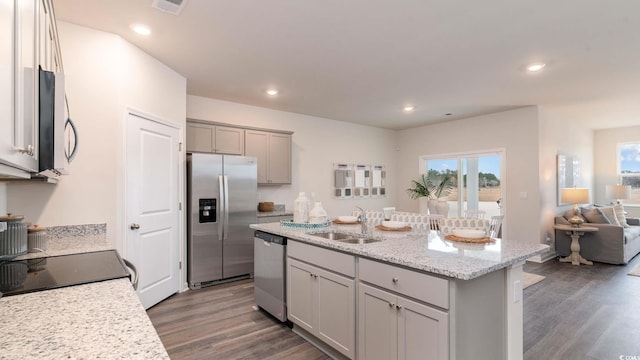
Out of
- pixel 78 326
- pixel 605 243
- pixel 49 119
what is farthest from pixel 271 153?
pixel 605 243

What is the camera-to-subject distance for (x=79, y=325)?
3.20ft

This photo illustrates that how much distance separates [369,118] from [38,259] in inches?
216

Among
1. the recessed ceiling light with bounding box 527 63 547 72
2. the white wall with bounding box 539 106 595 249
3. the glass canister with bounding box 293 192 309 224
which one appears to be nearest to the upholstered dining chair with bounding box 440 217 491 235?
the glass canister with bounding box 293 192 309 224

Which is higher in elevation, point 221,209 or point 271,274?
point 221,209

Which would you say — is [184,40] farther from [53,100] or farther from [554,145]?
[554,145]

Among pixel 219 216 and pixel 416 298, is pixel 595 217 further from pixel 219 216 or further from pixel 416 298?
pixel 219 216

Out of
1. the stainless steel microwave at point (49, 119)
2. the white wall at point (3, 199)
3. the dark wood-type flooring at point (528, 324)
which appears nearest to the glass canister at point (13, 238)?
the white wall at point (3, 199)

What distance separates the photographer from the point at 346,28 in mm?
2717

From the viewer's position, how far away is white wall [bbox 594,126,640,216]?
7.29 meters

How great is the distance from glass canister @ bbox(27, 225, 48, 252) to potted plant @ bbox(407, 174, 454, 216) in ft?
20.1

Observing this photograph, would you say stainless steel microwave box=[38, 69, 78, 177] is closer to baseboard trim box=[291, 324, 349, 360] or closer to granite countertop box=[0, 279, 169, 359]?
granite countertop box=[0, 279, 169, 359]

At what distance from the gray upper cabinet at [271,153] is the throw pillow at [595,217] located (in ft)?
17.4

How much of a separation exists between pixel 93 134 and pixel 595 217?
736 centimetres

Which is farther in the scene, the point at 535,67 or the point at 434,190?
the point at 434,190
